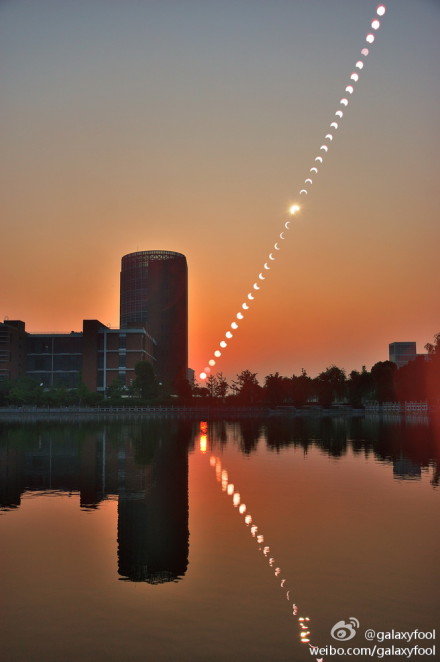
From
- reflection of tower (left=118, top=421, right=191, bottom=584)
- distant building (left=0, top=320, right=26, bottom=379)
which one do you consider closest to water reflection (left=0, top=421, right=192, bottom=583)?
reflection of tower (left=118, top=421, right=191, bottom=584)

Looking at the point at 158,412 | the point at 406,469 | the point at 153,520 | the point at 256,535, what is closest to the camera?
the point at 256,535

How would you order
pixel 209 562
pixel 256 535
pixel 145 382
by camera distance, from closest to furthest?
pixel 209 562 → pixel 256 535 → pixel 145 382

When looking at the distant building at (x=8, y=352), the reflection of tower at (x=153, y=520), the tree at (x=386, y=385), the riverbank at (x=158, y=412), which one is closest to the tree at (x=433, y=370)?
the riverbank at (x=158, y=412)

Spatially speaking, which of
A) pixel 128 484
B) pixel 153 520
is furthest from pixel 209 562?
pixel 128 484

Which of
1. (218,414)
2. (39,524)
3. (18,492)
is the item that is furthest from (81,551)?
(218,414)

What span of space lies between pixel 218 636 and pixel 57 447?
48380 mm

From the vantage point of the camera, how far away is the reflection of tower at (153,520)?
61.0 feet

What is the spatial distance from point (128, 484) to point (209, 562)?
1646cm

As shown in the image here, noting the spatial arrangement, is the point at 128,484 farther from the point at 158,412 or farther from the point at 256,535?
the point at 158,412

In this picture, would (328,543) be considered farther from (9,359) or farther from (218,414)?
(9,359)

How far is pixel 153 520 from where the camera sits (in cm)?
2469

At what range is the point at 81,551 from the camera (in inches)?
795

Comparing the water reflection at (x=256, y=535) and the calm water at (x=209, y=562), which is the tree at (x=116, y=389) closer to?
the water reflection at (x=256, y=535)

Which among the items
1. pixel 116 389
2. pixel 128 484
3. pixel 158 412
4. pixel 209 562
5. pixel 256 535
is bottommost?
pixel 209 562
